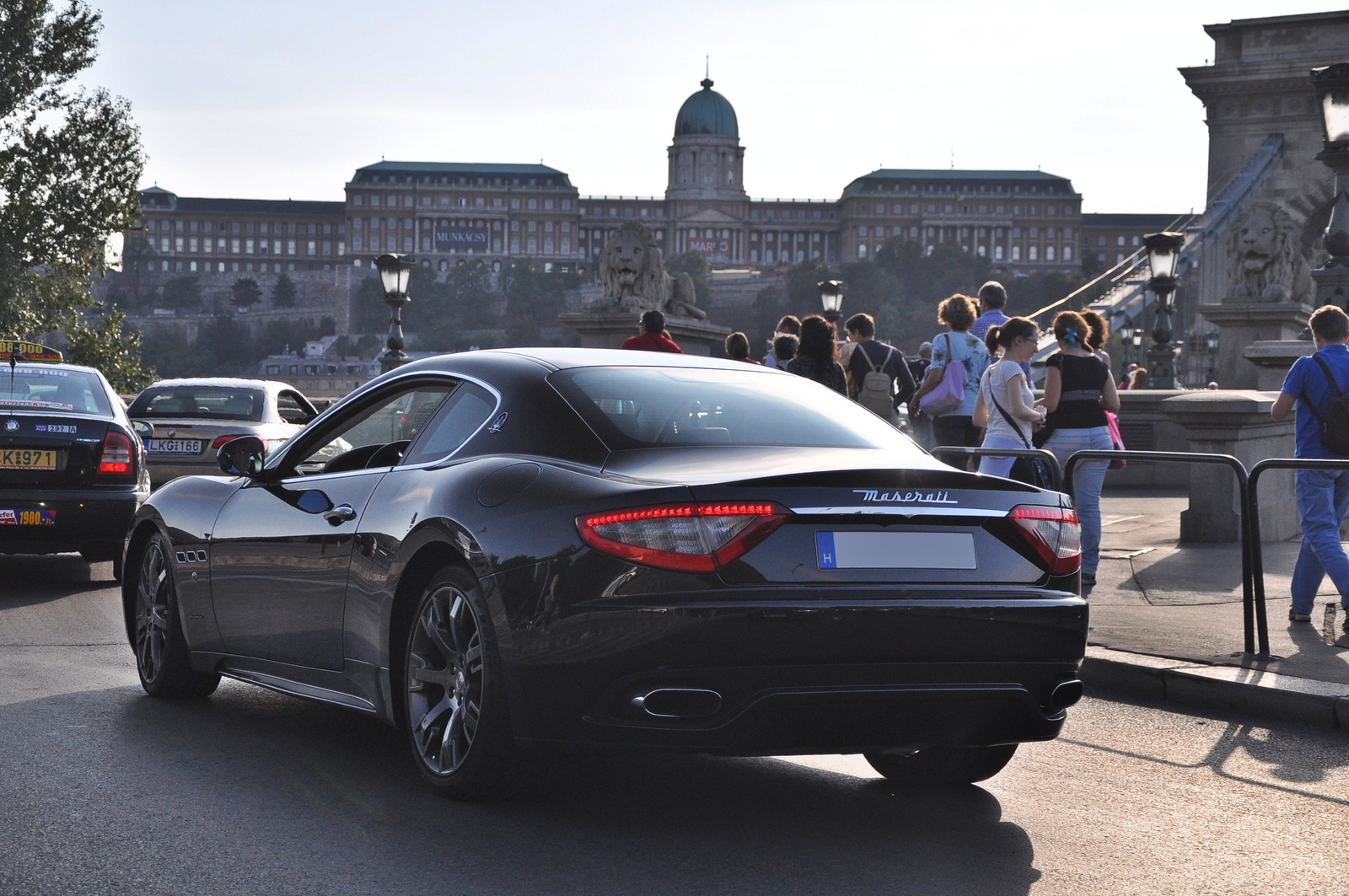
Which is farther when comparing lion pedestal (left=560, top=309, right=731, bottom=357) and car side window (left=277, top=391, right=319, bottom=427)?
lion pedestal (left=560, top=309, right=731, bottom=357)

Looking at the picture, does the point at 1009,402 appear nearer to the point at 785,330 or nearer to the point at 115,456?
the point at 115,456

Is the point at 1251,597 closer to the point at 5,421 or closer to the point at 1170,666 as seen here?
the point at 1170,666

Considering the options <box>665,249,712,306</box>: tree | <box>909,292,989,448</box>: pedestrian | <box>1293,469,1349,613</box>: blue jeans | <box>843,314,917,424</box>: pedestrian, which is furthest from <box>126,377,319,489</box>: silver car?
<box>665,249,712,306</box>: tree

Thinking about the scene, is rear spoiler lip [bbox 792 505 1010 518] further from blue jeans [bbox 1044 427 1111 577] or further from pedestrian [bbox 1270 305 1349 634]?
blue jeans [bbox 1044 427 1111 577]

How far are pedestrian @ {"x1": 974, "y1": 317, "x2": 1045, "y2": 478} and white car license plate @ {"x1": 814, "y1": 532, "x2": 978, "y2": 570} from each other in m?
5.03

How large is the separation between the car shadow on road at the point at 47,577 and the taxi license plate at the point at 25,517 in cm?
40

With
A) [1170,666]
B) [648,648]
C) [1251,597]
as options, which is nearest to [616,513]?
[648,648]

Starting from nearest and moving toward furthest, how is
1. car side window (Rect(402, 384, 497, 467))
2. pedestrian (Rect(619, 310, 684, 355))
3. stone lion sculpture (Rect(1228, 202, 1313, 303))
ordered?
car side window (Rect(402, 384, 497, 467)), pedestrian (Rect(619, 310, 684, 355)), stone lion sculpture (Rect(1228, 202, 1313, 303))

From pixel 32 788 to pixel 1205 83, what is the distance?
1847 inches

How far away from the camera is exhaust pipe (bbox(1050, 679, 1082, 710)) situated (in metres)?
4.37

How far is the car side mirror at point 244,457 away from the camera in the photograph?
5.63 metres

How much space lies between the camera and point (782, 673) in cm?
400

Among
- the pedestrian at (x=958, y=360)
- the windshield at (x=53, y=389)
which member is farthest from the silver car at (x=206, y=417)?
the pedestrian at (x=958, y=360)

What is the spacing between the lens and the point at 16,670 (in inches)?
268
